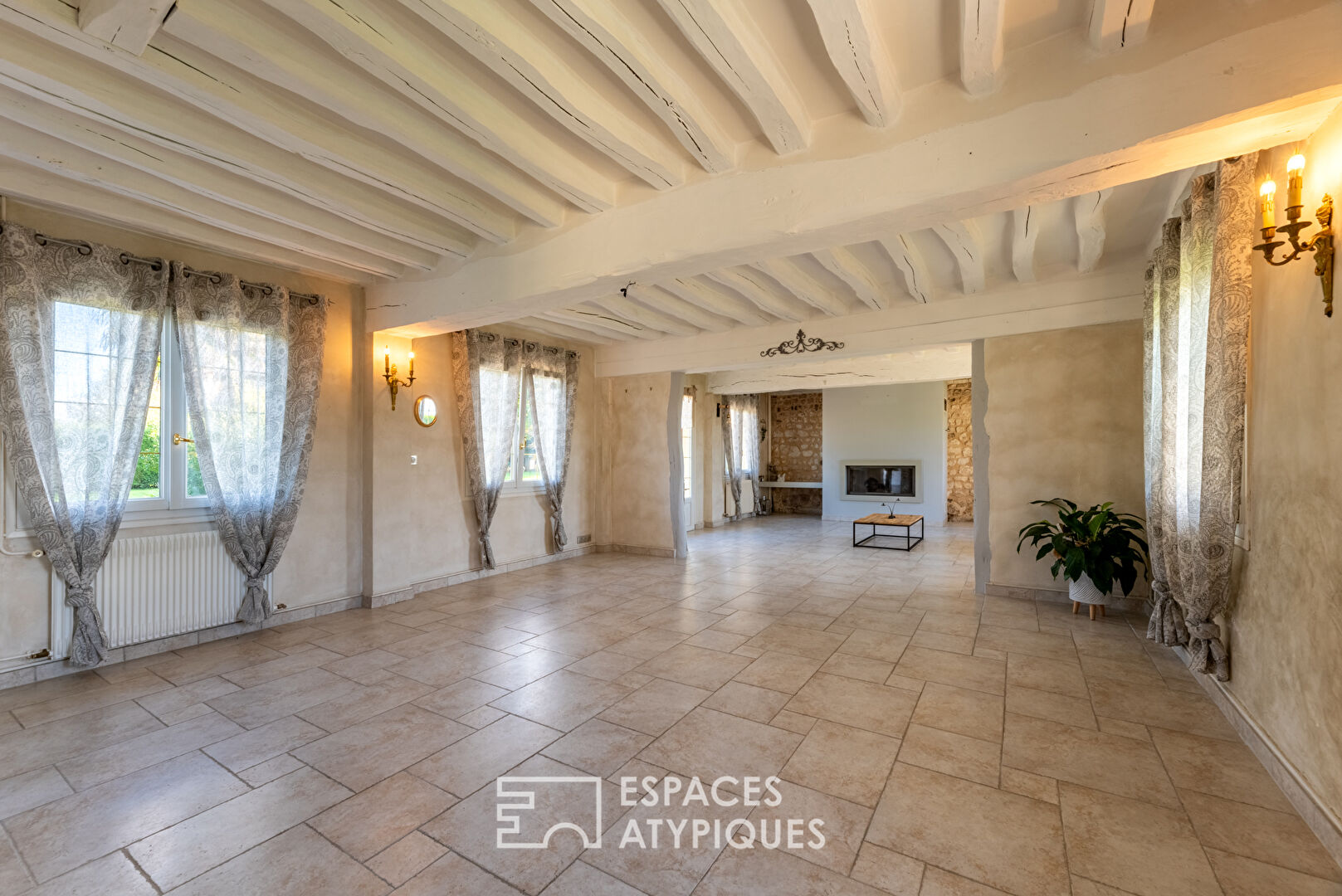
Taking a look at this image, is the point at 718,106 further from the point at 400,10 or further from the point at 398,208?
the point at 398,208

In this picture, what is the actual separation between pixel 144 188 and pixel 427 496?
305cm

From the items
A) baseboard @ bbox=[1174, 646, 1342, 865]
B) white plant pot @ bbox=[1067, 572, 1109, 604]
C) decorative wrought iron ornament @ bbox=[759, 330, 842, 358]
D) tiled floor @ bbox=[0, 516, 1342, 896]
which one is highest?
decorative wrought iron ornament @ bbox=[759, 330, 842, 358]

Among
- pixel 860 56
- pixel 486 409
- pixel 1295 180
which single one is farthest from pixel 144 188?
pixel 1295 180

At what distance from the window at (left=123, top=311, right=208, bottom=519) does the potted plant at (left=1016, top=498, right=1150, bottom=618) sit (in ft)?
20.8

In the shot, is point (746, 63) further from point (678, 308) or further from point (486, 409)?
point (486, 409)

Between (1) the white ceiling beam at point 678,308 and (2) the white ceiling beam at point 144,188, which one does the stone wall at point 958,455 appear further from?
(2) the white ceiling beam at point 144,188

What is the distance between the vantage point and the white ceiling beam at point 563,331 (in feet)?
19.3

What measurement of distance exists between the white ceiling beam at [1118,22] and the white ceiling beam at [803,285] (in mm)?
2023

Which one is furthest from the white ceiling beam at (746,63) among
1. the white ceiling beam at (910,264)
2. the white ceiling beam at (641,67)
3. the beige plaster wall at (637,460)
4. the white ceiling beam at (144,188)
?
the beige plaster wall at (637,460)

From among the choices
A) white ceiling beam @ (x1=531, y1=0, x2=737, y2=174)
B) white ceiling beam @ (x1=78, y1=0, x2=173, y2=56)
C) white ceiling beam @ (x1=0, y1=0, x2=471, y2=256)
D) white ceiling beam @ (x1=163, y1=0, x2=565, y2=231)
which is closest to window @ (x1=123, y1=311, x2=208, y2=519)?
white ceiling beam @ (x1=0, y1=0, x2=471, y2=256)

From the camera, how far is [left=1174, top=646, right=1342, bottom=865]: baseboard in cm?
182

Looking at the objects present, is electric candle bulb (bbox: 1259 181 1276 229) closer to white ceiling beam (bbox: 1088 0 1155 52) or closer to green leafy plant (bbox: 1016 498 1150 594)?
white ceiling beam (bbox: 1088 0 1155 52)

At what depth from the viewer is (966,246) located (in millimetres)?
3699

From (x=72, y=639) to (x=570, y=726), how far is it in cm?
321
